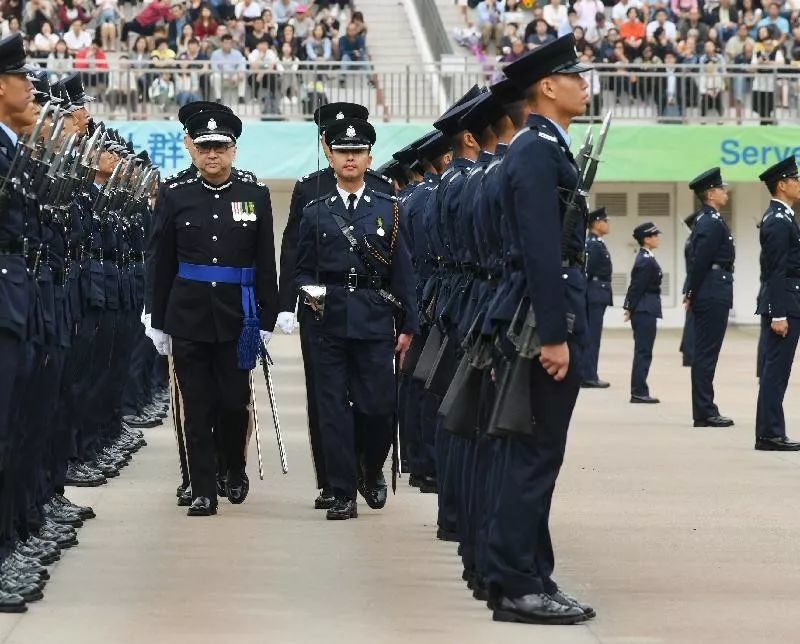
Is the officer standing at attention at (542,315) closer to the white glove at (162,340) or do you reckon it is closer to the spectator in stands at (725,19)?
the white glove at (162,340)

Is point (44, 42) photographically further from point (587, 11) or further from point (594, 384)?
point (594, 384)

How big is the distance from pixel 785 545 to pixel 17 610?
388 centimetres

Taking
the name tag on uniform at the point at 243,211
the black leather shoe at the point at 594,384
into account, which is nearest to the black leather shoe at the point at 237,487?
the name tag on uniform at the point at 243,211

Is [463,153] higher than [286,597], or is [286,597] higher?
[463,153]

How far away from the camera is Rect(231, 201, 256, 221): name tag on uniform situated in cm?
1127

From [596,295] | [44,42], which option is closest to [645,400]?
[596,295]

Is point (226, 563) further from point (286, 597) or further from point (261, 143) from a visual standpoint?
point (261, 143)

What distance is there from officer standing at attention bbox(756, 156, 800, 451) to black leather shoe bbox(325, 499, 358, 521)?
4.94 m

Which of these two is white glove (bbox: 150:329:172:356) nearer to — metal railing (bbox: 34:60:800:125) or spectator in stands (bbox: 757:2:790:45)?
metal railing (bbox: 34:60:800:125)

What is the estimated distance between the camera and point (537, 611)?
25.6ft

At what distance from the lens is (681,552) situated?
9820 millimetres

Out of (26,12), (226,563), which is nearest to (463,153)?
(226,563)

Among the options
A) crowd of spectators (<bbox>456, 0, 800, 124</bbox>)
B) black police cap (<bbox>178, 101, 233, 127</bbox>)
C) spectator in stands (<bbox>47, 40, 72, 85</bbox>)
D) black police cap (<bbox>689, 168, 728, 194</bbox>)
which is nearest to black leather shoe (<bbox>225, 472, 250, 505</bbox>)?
black police cap (<bbox>178, 101, 233, 127</bbox>)

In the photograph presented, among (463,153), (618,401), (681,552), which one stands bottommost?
(618,401)
